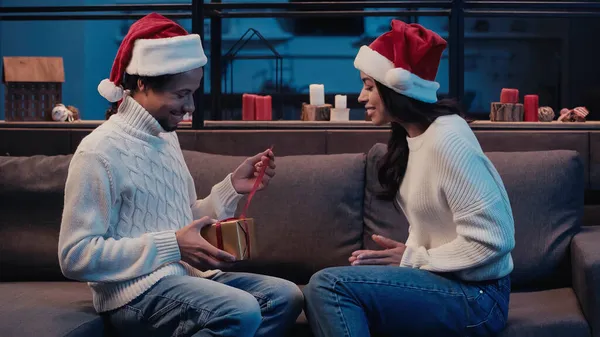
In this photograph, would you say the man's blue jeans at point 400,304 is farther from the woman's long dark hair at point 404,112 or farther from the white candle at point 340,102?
the white candle at point 340,102

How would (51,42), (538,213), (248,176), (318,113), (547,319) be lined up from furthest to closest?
(51,42) → (318,113) → (538,213) → (248,176) → (547,319)

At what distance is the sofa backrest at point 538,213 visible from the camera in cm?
260

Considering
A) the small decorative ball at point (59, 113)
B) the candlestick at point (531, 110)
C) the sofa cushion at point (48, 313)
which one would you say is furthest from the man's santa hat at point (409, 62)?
the small decorative ball at point (59, 113)

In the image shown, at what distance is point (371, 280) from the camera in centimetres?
208

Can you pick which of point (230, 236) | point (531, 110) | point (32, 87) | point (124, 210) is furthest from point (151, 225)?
point (531, 110)

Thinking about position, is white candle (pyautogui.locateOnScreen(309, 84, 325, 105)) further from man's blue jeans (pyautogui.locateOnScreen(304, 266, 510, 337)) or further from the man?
man's blue jeans (pyautogui.locateOnScreen(304, 266, 510, 337))

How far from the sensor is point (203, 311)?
1.99 m

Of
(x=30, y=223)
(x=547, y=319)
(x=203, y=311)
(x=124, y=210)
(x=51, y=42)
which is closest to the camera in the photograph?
(x=203, y=311)

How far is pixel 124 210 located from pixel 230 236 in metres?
0.27

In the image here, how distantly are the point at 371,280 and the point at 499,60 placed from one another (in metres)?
3.63

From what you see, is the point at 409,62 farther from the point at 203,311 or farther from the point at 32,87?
the point at 32,87

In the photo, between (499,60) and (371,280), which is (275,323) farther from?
(499,60)

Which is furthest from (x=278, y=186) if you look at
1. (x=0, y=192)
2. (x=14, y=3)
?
(x=14, y=3)

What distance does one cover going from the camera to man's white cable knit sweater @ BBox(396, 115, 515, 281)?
6.74 ft
